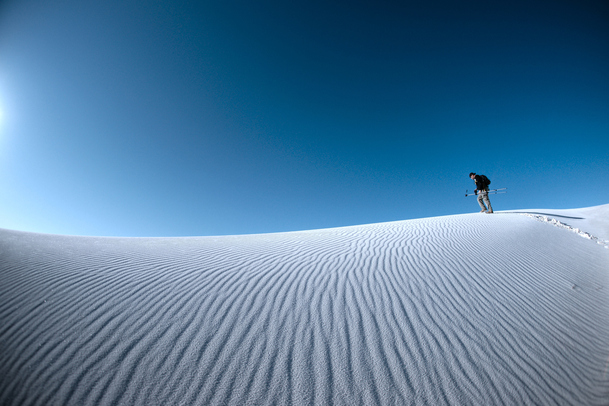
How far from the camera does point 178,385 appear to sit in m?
1.78

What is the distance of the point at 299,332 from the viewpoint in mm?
2344

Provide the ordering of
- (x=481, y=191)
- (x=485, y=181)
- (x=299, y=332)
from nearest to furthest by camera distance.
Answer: (x=299, y=332), (x=485, y=181), (x=481, y=191)

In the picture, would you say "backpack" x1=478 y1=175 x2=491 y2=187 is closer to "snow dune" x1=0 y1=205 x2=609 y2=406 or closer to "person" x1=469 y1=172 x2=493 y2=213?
"person" x1=469 y1=172 x2=493 y2=213

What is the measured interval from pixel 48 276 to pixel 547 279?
322 inches

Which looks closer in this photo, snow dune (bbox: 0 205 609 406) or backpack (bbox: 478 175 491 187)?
snow dune (bbox: 0 205 609 406)

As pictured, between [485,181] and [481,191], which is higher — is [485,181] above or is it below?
above

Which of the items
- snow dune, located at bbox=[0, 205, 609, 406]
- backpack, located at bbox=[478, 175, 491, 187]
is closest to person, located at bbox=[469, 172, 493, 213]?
backpack, located at bbox=[478, 175, 491, 187]

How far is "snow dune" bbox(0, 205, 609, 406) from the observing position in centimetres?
180

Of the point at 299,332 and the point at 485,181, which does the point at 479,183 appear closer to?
the point at 485,181

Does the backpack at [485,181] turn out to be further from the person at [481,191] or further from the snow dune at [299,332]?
the snow dune at [299,332]

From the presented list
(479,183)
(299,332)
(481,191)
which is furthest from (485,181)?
(299,332)

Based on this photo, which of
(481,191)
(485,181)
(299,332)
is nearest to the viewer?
(299,332)

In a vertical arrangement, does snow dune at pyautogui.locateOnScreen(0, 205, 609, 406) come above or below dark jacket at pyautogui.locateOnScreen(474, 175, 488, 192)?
below

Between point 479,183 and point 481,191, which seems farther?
point 481,191
